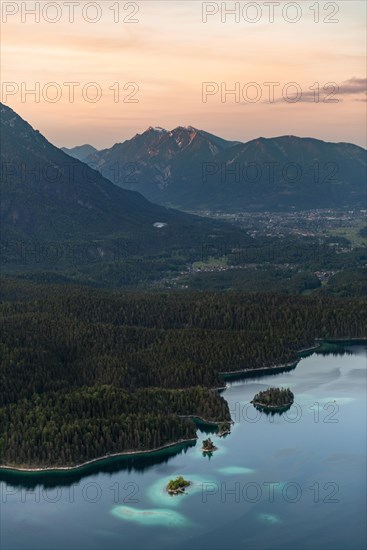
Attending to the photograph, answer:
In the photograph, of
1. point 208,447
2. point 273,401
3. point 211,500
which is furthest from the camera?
point 273,401

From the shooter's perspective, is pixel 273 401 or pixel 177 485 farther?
pixel 273 401

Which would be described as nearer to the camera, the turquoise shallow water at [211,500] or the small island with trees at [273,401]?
the turquoise shallow water at [211,500]

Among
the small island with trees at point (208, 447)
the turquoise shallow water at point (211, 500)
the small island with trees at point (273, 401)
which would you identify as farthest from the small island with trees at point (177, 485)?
the small island with trees at point (273, 401)

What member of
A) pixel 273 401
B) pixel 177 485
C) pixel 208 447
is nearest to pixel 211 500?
pixel 177 485

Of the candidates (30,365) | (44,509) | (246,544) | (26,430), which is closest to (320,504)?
(246,544)

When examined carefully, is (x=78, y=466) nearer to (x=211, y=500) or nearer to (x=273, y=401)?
(x=211, y=500)

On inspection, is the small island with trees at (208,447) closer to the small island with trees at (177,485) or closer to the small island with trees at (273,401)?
the small island with trees at (177,485)
